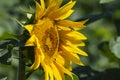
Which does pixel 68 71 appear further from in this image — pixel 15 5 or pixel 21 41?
pixel 15 5

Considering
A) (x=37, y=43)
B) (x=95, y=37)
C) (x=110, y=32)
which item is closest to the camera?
(x=37, y=43)

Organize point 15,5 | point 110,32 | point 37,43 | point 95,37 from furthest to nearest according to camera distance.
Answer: point 110,32 → point 95,37 → point 15,5 → point 37,43

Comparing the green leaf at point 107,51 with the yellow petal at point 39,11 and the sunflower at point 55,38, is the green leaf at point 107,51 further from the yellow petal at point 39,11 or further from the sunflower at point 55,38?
the yellow petal at point 39,11

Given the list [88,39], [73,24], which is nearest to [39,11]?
[73,24]

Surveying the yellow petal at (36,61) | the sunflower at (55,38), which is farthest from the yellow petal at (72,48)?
the yellow petal at (36,61)

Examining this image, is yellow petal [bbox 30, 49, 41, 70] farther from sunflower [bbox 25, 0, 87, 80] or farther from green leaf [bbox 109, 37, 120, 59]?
green leaf [bbox 109, 37, 120, 59]

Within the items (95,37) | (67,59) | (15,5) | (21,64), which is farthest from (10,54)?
(95,37)

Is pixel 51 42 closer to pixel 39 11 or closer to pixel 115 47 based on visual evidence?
pixel 39 11

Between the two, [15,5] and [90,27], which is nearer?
[15,5]
